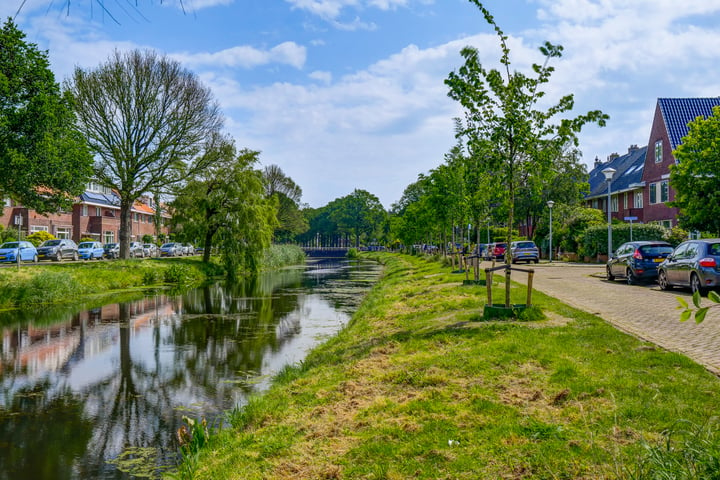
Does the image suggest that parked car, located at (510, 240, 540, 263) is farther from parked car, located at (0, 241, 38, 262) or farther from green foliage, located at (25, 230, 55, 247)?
green foliage, located at (25, 230, 55, 247)

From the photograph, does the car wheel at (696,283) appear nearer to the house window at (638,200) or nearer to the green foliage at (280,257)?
the house window at (638,200)

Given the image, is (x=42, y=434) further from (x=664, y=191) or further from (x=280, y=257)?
(x=280, y=257)

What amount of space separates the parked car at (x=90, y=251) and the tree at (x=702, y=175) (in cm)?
4246

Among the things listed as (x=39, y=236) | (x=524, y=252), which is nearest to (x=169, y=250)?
(x=39, y=236)

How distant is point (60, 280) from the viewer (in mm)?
23734

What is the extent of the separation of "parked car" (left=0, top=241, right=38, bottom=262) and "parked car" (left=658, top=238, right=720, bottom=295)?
3692 centimetres

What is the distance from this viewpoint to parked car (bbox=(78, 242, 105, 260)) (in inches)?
1735

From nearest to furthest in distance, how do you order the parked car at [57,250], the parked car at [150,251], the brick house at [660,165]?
the brick house at [660,165], the parked car at [57,250], the parked car at [150,251]

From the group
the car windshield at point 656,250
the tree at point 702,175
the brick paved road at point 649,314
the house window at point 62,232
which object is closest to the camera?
the brick paved road at point 649,314

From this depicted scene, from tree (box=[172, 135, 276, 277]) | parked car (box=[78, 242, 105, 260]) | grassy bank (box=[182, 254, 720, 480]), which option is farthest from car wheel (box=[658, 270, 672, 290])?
parked car (box=[78, 242, 105, 260])

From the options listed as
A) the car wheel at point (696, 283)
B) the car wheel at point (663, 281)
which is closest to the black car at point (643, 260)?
the car wheel at point (663, 281)

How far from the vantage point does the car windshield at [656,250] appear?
19.6 meters

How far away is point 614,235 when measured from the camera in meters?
35.2

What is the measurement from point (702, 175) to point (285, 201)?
73.6 metres
